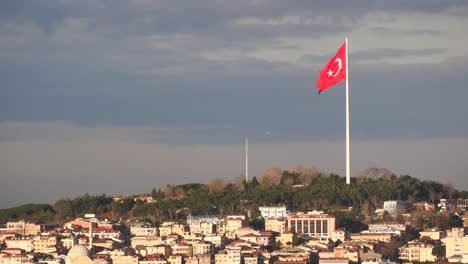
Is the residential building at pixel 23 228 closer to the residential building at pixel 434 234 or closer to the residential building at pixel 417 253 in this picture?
the residential building at pixel 434 234

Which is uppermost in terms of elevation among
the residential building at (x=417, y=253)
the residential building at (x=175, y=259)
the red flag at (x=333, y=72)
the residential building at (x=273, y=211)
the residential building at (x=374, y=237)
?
the red flag at (x=333, y=72)

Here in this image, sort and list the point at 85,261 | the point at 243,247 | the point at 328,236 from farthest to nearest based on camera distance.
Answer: the point at 328,236 → the point at 243,247 → the point at 85,261

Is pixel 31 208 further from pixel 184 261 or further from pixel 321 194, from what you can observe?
pixel 184 261

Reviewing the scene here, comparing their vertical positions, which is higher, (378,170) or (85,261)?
(378,170)

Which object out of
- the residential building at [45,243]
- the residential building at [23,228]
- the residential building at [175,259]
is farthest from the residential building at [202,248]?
the residential building at [23,228]

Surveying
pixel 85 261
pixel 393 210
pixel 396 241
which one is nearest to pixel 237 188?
pixel 393 210

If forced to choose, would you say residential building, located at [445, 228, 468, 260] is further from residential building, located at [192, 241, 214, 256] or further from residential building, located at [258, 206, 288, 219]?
residential building, located at [258, 206, 288, 219]
